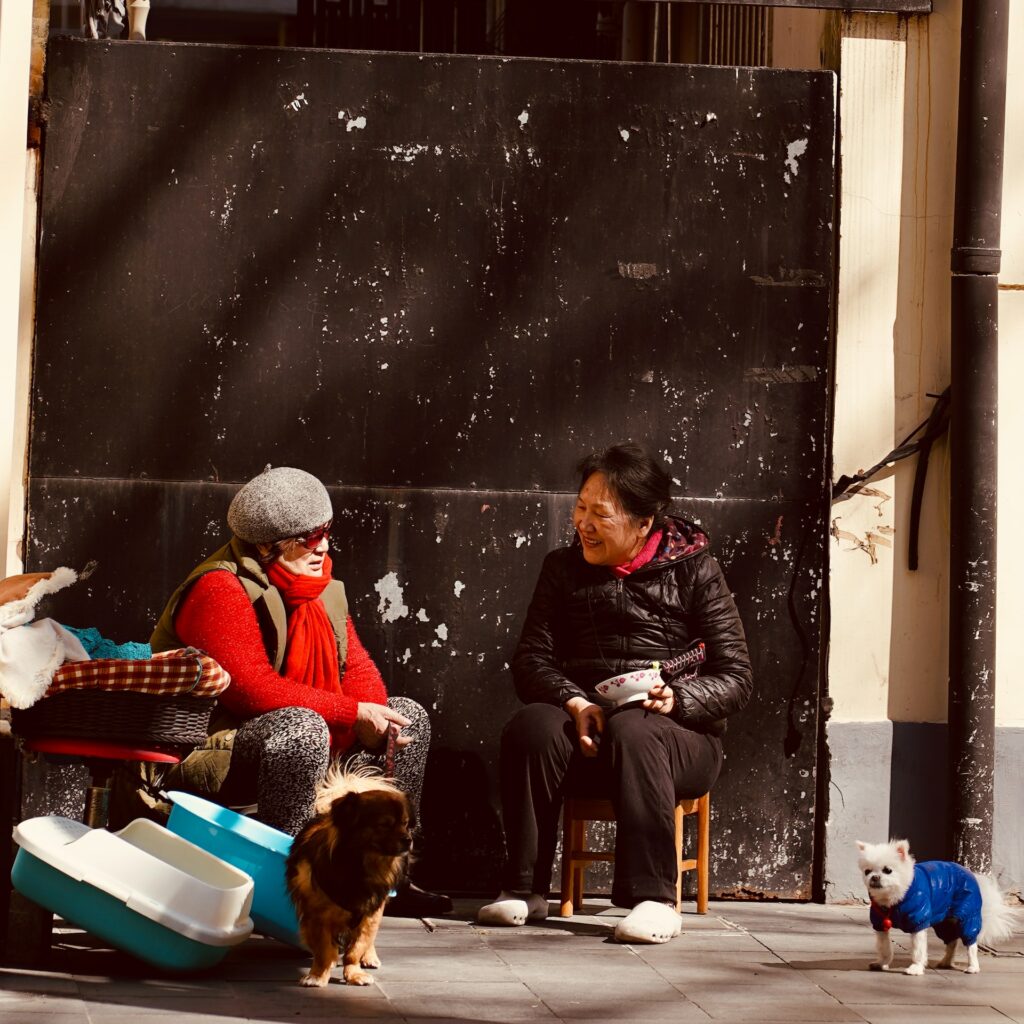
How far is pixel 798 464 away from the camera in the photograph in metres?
6.50

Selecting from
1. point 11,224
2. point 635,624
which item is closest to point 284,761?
point 635,624

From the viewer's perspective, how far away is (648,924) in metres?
5.48

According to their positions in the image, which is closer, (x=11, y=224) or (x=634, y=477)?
(x=634, y=477)

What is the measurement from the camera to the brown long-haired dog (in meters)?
4.68

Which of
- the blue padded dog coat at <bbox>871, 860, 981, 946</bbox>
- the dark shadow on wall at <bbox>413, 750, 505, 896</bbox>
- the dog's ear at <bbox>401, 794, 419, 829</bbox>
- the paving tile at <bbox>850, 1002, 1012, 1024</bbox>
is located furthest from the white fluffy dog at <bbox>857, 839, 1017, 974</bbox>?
the dark shadow on wall at <bbox>413, 750, 505, 896</bbox>

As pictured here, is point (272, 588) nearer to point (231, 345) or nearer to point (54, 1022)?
point (231, 345)

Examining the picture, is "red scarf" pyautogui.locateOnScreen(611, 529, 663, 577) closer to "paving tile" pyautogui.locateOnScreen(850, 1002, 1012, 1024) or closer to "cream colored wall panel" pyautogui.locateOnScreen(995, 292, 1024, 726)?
"cream colored wall panel" pyautogui.locateOnScreen(995, 292, 1024, 726)

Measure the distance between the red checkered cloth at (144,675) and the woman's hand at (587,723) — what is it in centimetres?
143

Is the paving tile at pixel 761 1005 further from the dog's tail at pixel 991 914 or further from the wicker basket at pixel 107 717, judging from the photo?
the wicker basket at pixel 107 717

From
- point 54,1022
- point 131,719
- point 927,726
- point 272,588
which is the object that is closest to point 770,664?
point 927,726

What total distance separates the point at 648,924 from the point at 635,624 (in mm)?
1047

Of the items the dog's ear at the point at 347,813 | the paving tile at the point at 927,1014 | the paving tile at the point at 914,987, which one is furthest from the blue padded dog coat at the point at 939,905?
the dog's ear at the point at 347,813

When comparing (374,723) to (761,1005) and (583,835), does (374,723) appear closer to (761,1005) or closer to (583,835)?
(583,835)

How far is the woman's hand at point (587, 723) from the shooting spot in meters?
5.73
